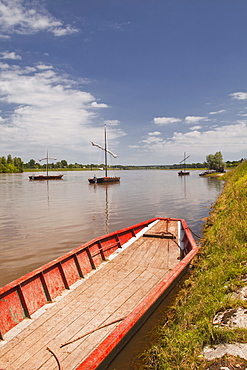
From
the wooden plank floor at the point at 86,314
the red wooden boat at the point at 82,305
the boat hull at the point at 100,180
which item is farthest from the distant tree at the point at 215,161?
the wooden plank floor at the point at 86,314

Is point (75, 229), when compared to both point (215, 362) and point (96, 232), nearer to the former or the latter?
point (96, 232)

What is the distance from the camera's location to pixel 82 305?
5.93 m

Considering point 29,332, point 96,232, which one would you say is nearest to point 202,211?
point 96,232

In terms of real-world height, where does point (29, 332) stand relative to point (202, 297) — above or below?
below

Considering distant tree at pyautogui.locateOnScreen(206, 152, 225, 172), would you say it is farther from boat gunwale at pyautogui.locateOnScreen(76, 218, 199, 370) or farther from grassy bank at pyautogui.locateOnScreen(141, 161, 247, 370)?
boat gunwale at pyautogui.locateOnScreen(76, 218, 199, 370)

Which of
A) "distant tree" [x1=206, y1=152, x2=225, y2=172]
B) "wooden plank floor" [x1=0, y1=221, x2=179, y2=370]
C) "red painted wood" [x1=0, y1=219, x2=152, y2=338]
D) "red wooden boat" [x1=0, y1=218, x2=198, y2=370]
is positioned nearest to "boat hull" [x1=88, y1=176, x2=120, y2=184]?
"red wooden boat" [x1=0, y1=218, x2=198, y2=370]

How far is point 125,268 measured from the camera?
8.02 meters

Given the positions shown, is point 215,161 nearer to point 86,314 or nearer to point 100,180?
point 100,180

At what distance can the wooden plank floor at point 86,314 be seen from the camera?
4.39 meters

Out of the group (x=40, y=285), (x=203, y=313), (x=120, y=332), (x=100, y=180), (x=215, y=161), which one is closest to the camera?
(x=120, y=332)

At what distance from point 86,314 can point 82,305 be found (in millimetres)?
382

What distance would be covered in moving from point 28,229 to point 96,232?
16.3 ft

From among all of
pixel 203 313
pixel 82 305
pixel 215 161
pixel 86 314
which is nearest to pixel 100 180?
pixel 82 305

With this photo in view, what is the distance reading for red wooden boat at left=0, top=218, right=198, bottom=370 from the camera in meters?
4.32
